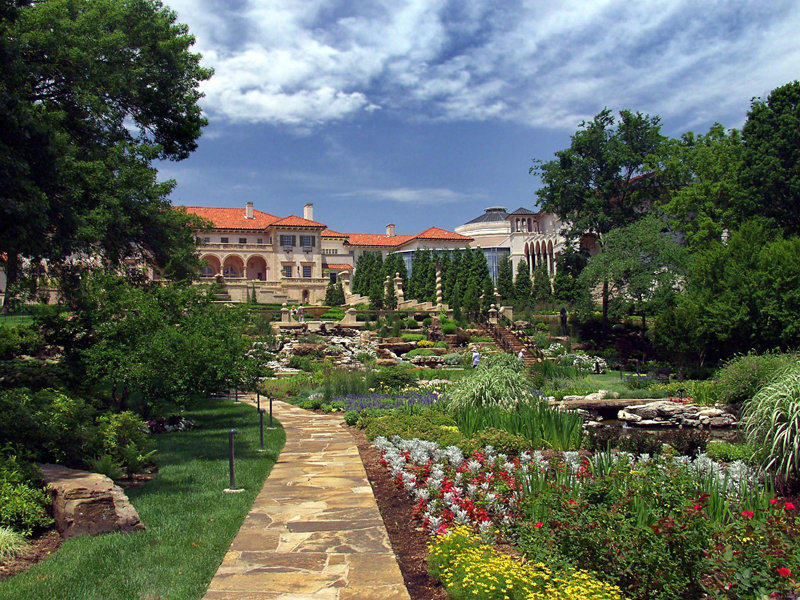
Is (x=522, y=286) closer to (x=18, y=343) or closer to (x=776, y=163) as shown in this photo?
(x=776, y=163)

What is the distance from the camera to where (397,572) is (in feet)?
17.7

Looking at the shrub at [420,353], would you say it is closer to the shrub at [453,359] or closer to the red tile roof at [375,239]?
the shrub at [453,359]

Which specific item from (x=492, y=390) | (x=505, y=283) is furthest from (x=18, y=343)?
(x=505, y=283)

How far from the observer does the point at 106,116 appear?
15844mm

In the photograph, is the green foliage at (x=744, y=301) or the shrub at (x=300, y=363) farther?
the shrub at (x=300, y=363)

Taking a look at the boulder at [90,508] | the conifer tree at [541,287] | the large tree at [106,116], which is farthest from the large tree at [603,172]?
the boulder at [90,508]

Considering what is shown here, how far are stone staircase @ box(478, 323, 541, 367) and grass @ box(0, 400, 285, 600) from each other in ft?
76.7

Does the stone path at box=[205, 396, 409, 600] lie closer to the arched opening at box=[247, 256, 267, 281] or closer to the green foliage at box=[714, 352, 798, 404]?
the green foliage at box=[714, 352, 798, 404]

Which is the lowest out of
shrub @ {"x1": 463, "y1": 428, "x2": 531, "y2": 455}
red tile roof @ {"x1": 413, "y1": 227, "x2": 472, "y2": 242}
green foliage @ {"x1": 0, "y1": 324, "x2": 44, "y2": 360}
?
shrub @ {"x1": 463, "y1": 428, "x2": 531, "y2": 455}

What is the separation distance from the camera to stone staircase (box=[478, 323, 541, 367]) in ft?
107

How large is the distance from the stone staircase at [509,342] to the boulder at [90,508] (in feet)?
84.2

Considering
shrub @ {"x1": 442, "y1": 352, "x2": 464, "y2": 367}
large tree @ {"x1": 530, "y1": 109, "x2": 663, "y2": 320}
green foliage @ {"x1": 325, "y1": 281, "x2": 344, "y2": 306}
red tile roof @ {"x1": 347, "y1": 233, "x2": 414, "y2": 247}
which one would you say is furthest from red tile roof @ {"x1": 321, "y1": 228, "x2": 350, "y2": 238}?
shrub @ {"x1": 442, "y1": 352, "x2": 464, "y2": 367}

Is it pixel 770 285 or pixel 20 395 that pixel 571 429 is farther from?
pixel 770 285

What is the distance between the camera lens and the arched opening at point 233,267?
234 feet
